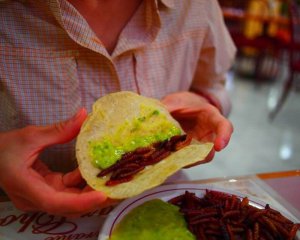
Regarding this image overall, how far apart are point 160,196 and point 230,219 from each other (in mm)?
197

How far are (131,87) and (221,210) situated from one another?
1.72ft

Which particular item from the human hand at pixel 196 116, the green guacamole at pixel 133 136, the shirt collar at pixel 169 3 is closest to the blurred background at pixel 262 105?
the human hand at pixel 196 116

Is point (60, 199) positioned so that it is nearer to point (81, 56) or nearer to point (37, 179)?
point (37, 179)

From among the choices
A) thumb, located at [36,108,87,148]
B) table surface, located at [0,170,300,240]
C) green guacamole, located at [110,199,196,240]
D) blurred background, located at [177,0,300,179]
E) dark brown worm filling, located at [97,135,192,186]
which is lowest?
blurred background, located at [177,0,300,179]

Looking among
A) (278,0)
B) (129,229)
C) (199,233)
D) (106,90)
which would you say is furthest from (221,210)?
(278,0)

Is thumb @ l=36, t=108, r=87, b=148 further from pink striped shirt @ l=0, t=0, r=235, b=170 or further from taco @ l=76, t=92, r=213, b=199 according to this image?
pink striped shirt @ l=0, t=0, r=235, b=170

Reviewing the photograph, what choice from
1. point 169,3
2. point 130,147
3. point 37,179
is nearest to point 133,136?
point 130,147

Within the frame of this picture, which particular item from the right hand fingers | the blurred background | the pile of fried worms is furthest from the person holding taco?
the blurred background

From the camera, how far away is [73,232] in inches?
33.6

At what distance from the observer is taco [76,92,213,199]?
819mm

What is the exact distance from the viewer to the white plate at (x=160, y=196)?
82cm

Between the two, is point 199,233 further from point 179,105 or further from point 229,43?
point 229,43

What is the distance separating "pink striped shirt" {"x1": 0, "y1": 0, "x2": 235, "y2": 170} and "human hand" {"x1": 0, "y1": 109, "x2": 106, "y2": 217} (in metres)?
0.24

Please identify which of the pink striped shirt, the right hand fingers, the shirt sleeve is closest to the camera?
the right hand fingers
